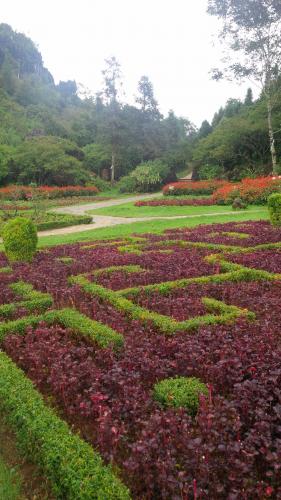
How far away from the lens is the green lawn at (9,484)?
2637 mm

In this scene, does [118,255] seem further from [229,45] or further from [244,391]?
[229,45]

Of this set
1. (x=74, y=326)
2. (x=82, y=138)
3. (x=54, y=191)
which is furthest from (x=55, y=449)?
(x=82, y=138)

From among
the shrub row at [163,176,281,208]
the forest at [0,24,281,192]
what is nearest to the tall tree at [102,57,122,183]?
the forest at [0,24,281,192]

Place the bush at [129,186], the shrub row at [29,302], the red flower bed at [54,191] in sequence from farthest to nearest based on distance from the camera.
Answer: the bush at [129,186] → the red flower bed at [54,191] → the shrub row at [29,302]

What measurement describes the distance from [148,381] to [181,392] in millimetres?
409

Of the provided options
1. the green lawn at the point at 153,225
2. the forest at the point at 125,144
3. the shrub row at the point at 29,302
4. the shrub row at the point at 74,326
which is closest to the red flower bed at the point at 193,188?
the forest at the point at 125,144

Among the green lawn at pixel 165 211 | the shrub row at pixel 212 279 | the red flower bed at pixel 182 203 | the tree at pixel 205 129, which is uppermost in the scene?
the tree at pixel 205 129

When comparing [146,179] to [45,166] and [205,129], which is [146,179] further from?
[205,129]

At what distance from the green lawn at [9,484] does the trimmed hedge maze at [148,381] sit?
164mm

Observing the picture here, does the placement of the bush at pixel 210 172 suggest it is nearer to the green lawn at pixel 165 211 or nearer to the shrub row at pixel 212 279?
the green lawn at pixel 165 211

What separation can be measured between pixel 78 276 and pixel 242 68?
86.0ft

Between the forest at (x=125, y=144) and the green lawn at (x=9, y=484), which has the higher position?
the forest at (x=125, y=144)

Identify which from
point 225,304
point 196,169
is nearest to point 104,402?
point 225,304

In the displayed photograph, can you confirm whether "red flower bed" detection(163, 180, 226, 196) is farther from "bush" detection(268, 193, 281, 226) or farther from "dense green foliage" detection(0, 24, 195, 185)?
"bush" detection(268, 193, 281, 226)
